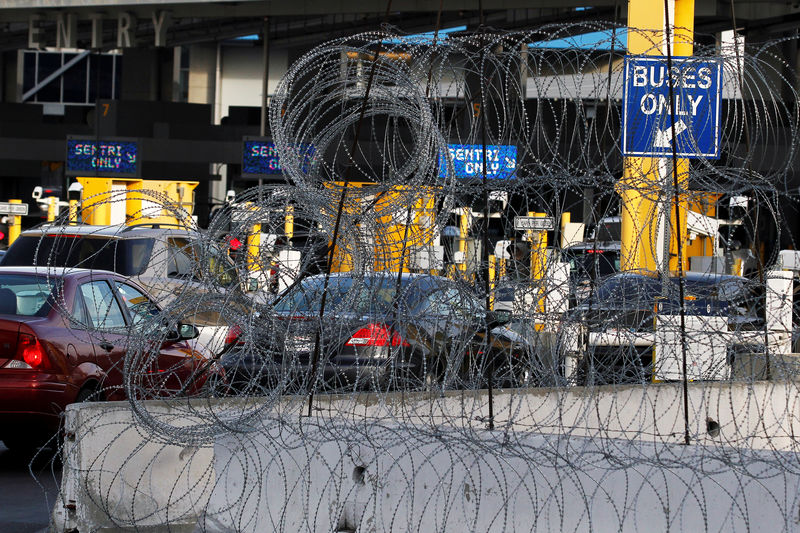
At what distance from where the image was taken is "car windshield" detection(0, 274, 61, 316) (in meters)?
8.46

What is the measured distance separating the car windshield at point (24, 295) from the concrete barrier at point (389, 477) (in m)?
2.42

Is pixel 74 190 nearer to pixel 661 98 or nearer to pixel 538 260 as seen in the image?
pixel 538 260

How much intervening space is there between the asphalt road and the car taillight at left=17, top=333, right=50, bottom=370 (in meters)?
0.69

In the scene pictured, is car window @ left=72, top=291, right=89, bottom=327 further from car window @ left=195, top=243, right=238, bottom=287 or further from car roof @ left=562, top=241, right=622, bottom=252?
car roof @ left=562, top=241, right=622, bottom=252

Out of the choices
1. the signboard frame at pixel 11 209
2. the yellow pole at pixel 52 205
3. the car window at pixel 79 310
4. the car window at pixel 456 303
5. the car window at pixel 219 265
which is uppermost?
the yellow pole at pixel 52 205

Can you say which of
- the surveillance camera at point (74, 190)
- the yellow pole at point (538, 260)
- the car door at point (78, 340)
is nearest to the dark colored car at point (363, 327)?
the yellow pole at point (538, 260)

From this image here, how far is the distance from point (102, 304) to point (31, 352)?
1088 mm

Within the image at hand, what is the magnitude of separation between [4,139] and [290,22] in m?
11.3

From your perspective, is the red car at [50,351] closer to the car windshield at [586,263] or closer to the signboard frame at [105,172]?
the car windshield at [586,263]

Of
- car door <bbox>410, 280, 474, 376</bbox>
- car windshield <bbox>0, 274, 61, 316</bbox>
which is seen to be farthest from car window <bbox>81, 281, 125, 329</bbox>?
car door <bbox>410, 280, 474, 376</bbox>

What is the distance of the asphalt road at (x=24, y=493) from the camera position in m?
6.74

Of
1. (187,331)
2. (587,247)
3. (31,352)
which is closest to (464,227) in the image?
(587,247)

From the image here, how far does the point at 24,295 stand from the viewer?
341 inches

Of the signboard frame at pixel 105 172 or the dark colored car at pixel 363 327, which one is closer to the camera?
the dark colored car at pixel 363 327
